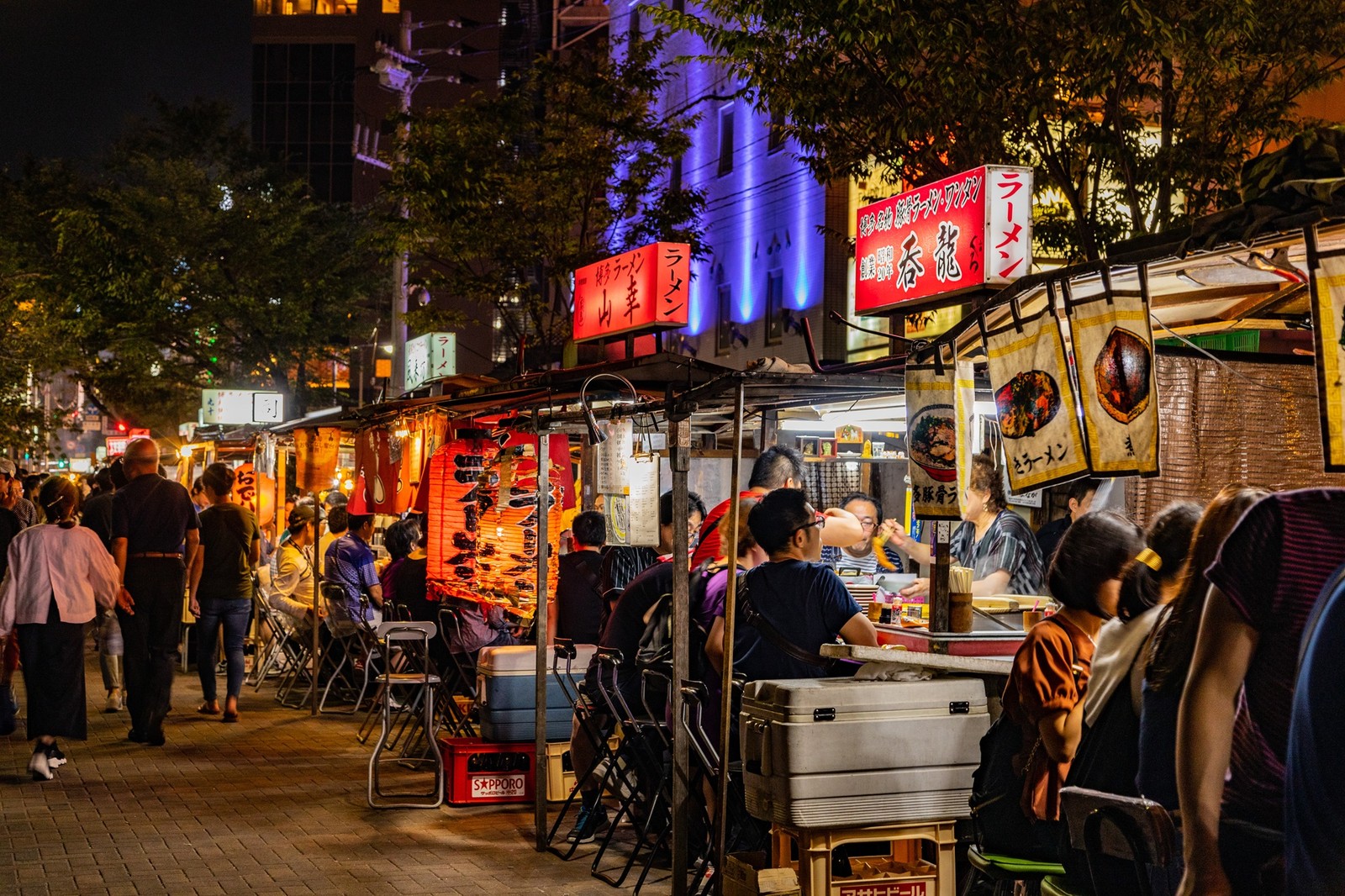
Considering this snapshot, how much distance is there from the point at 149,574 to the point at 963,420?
7946 mm

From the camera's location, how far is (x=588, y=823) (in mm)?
8500

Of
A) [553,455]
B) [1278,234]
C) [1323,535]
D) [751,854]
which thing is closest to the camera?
[1323,535]

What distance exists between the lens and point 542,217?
23422mm

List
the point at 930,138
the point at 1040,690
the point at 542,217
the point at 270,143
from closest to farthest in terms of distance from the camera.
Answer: the point at 1040,690 < the point at 930,138 < the point at 542,217 < the point at 270,143

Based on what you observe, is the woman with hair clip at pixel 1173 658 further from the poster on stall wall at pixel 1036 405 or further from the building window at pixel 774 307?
the building window at pixel 774 307

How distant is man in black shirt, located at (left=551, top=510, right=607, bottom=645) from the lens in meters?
9.90

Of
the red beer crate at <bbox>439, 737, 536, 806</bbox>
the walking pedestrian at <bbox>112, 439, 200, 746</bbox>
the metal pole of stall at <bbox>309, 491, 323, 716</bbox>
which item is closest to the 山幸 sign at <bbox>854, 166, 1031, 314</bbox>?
the red beer crate at <bbox>439, 737, 536, 806</bbox>

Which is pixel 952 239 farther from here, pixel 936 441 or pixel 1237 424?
pixel 1237 424

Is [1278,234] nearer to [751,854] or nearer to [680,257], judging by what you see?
[751,854]

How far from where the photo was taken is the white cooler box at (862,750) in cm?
558

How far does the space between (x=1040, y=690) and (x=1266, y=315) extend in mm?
2531

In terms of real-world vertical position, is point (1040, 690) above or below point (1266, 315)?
below

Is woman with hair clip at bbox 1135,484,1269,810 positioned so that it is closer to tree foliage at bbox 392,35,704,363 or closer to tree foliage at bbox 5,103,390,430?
tree foliage at bbox 392,35,704,363

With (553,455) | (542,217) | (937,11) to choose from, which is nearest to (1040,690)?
(553,455)
